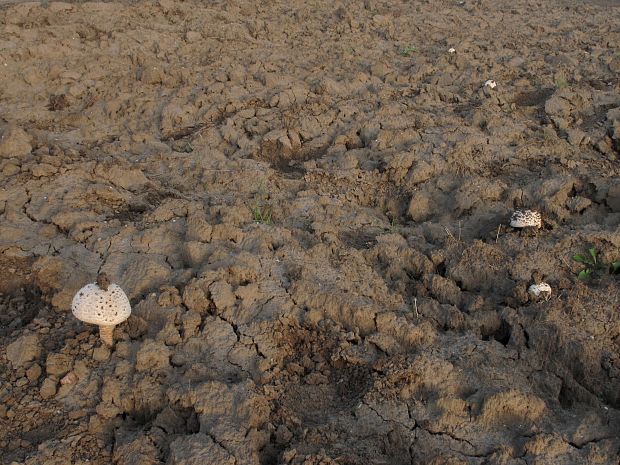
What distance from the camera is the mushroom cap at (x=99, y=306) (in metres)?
3.04

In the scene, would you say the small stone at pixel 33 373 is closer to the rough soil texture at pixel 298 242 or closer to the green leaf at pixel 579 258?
the rough soil texture at pixel 298 242

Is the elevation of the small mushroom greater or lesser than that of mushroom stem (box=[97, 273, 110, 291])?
lesser

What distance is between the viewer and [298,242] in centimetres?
434

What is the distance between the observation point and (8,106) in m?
6.45

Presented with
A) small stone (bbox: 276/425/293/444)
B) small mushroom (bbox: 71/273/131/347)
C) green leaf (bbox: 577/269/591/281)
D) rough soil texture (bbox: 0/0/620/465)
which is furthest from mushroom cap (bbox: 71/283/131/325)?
green leaf (bbox: 577/269/591/281)

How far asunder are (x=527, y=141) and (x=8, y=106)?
18.7 feet

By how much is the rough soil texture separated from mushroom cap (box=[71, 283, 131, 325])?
302mm

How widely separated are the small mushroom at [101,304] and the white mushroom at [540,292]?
8.39 feet

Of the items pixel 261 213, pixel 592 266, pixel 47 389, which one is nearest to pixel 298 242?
pixel 261 213

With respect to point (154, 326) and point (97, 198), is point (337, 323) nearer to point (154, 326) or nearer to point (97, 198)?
point (154, 326)

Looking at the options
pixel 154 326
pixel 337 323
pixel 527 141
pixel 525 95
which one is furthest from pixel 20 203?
pixel 525 95

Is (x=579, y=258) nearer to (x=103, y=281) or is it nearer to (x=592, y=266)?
(x=592, y=266)

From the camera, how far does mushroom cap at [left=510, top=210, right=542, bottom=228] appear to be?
4.32m

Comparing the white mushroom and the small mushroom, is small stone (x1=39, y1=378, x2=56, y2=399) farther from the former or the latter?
the white mushroom
